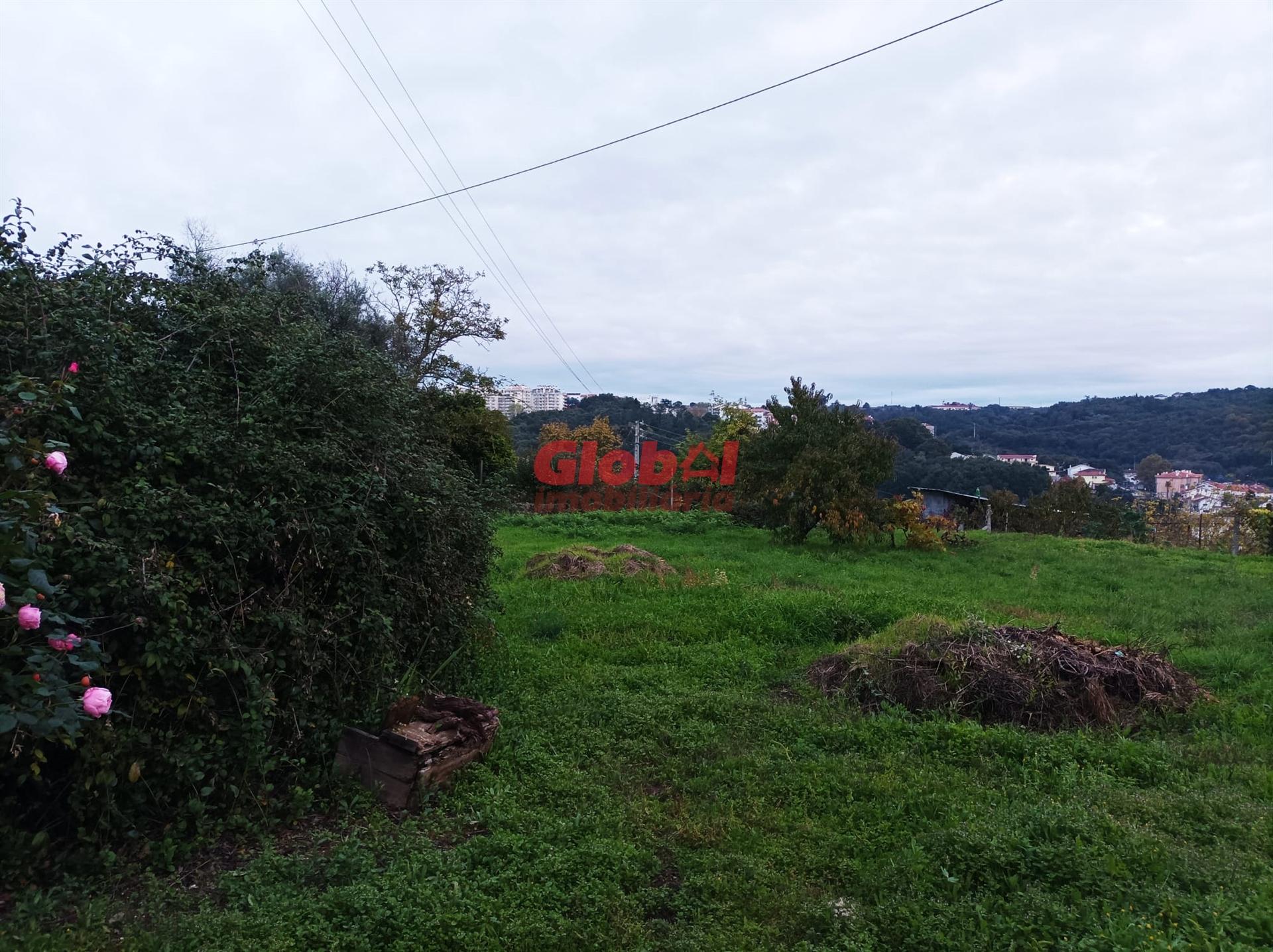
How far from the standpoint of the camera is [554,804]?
349cm

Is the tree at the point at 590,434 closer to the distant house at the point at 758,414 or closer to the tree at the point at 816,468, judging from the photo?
the distant house at the point at 758,414

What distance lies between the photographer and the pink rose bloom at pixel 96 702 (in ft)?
6.47

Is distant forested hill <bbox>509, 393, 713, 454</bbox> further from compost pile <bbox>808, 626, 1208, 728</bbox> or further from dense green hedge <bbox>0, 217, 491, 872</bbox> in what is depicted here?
dense green hedge <bbox>0, 217, 491, 872</bbox>

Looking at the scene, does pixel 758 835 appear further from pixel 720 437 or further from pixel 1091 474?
pixel 1091 474

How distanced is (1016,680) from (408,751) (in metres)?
→ 3.91

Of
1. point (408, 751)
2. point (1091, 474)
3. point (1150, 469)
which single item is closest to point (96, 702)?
point (408, 751)

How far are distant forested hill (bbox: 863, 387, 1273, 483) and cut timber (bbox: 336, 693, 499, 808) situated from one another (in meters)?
40.2

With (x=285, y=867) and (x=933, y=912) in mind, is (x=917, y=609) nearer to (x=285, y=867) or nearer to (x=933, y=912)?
(x=933, y=912)

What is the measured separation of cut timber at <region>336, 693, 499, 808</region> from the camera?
341cm

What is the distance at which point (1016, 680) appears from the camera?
492 centimetres

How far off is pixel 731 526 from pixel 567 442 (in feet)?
29.1

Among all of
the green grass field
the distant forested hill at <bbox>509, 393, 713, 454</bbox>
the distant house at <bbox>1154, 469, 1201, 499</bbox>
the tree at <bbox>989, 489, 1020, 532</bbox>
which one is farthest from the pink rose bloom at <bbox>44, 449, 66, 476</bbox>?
the distant house at <bbox>1154, 469, 1201, 499</bbox>

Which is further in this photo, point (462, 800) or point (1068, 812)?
point (462, 800)

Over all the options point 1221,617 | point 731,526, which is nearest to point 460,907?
point 1221,617
